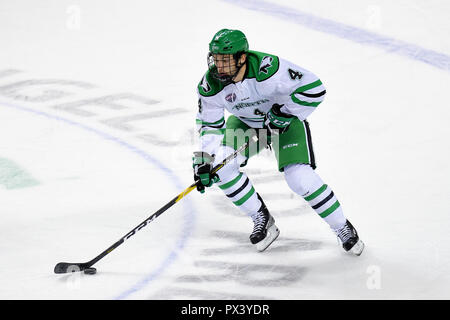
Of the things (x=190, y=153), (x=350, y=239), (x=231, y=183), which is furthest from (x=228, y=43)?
(x=190, y=153)

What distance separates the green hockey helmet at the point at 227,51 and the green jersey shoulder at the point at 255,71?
0.33 ft

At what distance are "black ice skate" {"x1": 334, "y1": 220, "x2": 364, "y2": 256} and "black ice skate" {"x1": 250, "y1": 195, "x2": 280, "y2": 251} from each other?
1.25 ft

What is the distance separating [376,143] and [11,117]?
2.79m

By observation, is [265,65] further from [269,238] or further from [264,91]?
[269,238]

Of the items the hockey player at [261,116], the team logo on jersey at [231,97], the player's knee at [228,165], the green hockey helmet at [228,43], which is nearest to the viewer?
the green hockey helmet at [228,43]

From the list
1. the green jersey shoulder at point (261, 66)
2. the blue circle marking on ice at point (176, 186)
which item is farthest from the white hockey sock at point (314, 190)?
the blue circle marking on ice at point (176, 186)

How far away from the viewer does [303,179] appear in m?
4.61

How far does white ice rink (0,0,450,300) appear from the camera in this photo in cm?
462

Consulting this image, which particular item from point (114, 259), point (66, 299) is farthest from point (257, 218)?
point (66, 299)

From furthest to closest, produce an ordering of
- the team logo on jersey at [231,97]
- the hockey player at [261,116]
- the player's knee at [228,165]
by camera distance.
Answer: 1. the player's knee at [228,165]
2. the team logo on jersey at [231,97]
3. the hockey player at [261,116]

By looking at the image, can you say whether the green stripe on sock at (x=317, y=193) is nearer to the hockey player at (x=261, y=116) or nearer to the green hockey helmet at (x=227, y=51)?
the hockey player at (x=261, y=116)

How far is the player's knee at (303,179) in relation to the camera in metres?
4.61

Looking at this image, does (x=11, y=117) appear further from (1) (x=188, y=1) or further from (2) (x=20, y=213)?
(1) (x=188, y=1)

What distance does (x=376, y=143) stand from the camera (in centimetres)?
610
